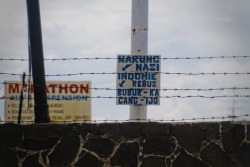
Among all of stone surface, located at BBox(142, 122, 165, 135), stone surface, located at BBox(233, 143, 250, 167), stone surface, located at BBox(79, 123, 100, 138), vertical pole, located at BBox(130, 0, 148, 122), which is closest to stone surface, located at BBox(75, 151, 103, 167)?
stone surface, located at BBox(79, 123, 100, 138)

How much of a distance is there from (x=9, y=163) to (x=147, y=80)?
3956 millimetres

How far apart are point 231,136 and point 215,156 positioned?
52 centimetres

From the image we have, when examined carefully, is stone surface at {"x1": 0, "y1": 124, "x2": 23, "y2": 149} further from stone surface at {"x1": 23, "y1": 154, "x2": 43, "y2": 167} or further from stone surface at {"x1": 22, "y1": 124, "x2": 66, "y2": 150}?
stone surface at {"x1": 23, "y1": 154, "x2": 43, "y2": 167}

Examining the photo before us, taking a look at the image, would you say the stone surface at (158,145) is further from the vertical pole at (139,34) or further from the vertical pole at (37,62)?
the vertical pole at (139,34)

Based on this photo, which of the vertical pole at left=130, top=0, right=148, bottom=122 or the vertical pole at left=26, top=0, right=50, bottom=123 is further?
the vertical pole at left=130, top=0, right=148, bottom=122

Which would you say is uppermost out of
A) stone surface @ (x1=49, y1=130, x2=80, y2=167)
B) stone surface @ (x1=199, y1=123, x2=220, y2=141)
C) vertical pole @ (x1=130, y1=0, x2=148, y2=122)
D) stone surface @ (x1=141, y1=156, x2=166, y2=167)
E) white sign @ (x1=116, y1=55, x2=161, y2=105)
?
vertical pole @ (x1=130, y1=0, x2=148, y2=122)

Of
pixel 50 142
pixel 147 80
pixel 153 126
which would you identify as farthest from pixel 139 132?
pixel 147 80

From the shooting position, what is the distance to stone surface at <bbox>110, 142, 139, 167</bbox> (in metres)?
7.44

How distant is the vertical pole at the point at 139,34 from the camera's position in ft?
33.8

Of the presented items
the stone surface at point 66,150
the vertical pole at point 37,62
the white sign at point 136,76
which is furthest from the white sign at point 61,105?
the stone surface at point 66,150

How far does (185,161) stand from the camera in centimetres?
752

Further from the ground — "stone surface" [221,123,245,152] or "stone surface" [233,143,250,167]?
"stone surface" [221,123,245,152]

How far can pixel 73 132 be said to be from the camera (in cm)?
749

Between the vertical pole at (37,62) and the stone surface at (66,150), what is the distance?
4.75ft
